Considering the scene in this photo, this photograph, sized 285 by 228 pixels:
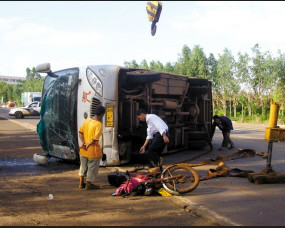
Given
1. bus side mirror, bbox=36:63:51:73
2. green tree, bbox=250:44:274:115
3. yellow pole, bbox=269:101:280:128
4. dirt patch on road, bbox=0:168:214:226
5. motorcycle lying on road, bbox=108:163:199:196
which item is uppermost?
green tree, bbox=250:44:274:115

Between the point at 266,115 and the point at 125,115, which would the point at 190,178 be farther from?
the point at 266,115

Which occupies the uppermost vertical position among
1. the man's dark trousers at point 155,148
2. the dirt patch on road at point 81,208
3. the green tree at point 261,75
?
the green tree at point 261,75

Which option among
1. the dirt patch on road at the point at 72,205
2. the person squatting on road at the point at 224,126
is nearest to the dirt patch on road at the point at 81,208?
the dirt patch on road at the point at 72,205

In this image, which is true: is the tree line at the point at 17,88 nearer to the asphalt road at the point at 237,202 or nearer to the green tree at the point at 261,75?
the green tree at the point at 261,75

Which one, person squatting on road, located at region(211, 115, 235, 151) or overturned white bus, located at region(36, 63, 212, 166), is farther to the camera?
person squatting on road, located at region(211, 115, 235, 151)

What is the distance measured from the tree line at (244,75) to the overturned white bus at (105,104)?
27485 mm

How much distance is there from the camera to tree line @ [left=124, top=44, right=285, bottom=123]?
3438cm

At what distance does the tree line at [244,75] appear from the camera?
34.4 m

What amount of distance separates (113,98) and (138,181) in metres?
2.67

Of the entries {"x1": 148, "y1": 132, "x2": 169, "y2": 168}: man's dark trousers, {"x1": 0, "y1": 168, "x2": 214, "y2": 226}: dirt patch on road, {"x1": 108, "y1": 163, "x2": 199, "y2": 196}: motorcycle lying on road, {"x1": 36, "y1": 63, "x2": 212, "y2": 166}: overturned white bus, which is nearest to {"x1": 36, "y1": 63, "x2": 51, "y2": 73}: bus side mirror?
{"x1": 36, "y1": 63, "x2": 212, "y2": 166}: overturned white bus

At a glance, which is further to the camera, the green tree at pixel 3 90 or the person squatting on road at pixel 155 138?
the green tree at pixel 3 90

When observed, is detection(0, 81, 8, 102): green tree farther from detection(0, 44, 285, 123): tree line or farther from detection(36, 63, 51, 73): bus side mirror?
detection(36, 63, 51, 73): bus side mirror

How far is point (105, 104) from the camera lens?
25.7ft

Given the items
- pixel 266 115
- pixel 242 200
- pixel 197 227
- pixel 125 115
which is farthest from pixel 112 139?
pixel 266 115
